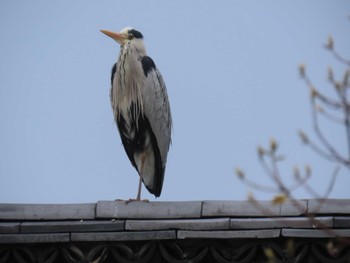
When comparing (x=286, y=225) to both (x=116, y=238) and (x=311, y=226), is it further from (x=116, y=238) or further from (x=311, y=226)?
(x=116, y=238)

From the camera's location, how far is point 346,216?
370 centimetres

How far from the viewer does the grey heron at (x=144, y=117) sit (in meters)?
6.46

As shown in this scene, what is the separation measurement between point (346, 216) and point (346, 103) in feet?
5.29

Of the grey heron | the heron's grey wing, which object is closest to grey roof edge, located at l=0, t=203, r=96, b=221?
the grey heron

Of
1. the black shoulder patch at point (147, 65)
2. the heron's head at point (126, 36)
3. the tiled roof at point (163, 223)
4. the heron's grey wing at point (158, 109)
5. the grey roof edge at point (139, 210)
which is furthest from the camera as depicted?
the heron's head at point (126, 36)

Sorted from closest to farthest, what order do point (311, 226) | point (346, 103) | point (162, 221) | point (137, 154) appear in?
point (346, 103), point (311, 226), point (162, 221), point (137, 154)

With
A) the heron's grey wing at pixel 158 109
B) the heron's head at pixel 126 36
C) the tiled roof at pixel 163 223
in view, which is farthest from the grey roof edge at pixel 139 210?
the heron's head at pixel 126 36

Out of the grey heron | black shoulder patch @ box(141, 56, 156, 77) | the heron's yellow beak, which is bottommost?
the grey heron

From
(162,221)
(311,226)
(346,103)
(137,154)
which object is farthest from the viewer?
(137,154)

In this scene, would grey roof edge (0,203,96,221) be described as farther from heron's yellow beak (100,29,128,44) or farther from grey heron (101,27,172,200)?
heron's yellow beak (100,29,128,44)

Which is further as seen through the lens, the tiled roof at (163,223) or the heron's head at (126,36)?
the heron's head at (126,36)

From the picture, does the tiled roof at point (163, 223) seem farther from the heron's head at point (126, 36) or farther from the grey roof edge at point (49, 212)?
the heron's head at point (126, 36)

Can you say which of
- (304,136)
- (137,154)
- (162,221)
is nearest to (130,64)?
(137,154)

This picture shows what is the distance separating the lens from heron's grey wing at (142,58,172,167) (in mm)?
6461
